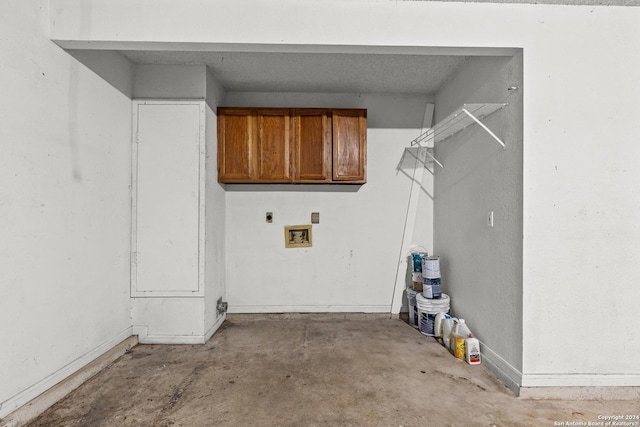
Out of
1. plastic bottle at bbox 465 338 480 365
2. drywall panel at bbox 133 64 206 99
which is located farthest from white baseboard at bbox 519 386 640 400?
drywall panel at bbox 133 64 206 99

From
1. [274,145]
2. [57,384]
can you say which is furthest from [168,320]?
[274,145]

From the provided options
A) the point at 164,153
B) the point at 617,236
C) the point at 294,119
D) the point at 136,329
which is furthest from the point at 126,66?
the point at 617,236

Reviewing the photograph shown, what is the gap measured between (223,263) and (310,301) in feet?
3.34

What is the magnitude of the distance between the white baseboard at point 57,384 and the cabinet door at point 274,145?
74.1 inches

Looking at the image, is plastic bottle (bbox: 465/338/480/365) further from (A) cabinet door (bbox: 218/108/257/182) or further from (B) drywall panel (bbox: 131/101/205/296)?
(A) cabinet door (bbox: 218/108/257/182)

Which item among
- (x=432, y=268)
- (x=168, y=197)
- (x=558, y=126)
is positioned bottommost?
(x=432, y=268)

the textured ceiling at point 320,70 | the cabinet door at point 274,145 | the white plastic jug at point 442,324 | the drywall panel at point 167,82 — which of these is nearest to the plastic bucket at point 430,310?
the white plastic jug at point 442,324

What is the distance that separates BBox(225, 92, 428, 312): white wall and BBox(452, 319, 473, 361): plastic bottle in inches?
36.9

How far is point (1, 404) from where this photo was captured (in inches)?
64.6

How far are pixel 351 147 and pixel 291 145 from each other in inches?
23.7

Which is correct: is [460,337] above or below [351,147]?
below

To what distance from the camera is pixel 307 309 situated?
11.2 feet

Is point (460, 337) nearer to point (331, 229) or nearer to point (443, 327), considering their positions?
point (443, 327)

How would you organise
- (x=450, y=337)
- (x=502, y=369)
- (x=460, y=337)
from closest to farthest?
(x=502, y=369) < (x=460, y=337) < (x=450, y=337)
